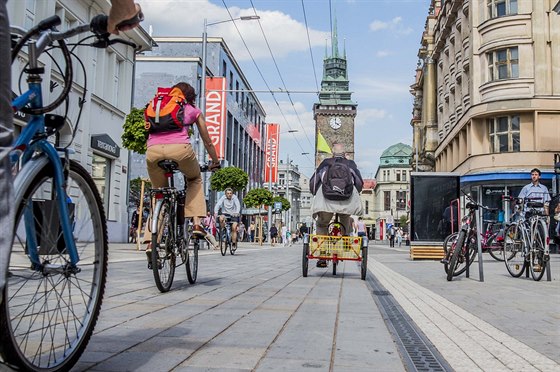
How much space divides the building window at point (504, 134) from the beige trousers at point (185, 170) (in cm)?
2824

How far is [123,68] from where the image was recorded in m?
25.5

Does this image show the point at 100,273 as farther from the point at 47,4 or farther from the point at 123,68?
the point at 123,68

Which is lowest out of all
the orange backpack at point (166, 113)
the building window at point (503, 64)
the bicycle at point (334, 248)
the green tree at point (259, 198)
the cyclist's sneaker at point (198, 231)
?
the bicycle at point (334, 248)

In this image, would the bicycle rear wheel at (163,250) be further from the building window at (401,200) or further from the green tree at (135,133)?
the building window at (401,200)

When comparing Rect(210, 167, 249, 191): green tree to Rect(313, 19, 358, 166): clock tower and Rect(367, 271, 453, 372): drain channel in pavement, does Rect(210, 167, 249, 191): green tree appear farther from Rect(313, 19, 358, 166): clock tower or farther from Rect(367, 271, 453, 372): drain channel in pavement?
Rect(313, 19, 358, 166): clock tower

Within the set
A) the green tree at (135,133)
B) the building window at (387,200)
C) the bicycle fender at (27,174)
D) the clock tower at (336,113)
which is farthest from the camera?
the building window at (387,200)

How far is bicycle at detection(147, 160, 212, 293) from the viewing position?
203 inches

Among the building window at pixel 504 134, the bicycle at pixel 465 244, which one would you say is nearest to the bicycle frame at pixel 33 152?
the bicycle at pixel 465 244

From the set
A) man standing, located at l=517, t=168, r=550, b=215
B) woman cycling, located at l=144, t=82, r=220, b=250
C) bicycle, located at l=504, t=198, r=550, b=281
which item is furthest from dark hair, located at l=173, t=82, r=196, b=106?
man standing, located at l=517, t=168, r=550, b=215

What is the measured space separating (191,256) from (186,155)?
4.63 feet

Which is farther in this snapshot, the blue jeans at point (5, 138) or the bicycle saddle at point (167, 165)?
the bicycle saddle at point (167, 165)

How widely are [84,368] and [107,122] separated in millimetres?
22108

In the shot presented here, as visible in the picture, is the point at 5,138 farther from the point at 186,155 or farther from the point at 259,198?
the point at 259,198

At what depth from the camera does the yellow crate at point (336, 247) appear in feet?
27.6
